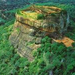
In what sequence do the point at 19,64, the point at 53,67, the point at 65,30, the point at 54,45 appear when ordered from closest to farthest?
the point at 53,67, the point at 54,45, the point at 19,64, the point at 65,30

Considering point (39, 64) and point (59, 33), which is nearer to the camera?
point (39, 64)

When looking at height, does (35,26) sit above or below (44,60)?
above

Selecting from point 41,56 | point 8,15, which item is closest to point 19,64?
point 41,56

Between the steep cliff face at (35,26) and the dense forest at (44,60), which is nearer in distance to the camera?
the dense forest at (44,60)

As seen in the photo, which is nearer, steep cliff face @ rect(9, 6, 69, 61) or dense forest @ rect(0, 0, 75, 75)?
dense forest @ rect(0, 0, 75, 75)

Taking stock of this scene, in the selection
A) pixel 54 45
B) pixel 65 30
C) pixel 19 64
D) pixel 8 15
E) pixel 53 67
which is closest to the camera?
pixel 53 67

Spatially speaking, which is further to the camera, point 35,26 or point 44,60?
point 35,26

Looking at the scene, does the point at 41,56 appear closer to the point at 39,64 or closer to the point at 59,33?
the point at 39,64

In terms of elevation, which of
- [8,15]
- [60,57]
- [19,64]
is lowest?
[8,15]
